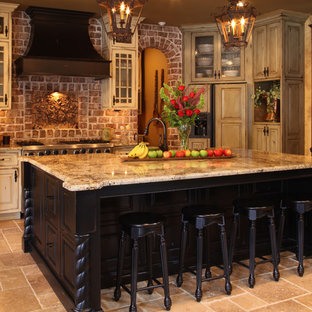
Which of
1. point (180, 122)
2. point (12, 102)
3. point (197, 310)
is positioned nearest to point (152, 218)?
point (197, 310)

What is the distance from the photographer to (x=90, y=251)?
2.97 metres

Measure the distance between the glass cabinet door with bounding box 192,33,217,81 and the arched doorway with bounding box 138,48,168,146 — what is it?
1.62m

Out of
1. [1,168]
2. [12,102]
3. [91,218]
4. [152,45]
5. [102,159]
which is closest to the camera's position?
[91,218]

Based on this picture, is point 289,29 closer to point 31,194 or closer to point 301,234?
point 301,234

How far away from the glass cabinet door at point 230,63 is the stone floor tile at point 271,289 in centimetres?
436

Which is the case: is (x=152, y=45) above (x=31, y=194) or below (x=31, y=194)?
above

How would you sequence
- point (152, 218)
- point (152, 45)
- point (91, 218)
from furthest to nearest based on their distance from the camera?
1. point (152, 45)
2. point (152, 218)
3. point (91, 218)

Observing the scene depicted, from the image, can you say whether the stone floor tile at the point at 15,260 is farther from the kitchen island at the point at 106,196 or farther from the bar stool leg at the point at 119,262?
the bar stool leg at the point at 119,262

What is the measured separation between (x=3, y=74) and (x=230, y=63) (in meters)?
3.62

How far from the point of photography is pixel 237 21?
3.56 m

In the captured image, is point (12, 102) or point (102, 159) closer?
point (102, 159)

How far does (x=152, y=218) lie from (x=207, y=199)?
91cm

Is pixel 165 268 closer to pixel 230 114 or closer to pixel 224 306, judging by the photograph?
pixel 224 306

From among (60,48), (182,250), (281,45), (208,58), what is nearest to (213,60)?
(208,58)
